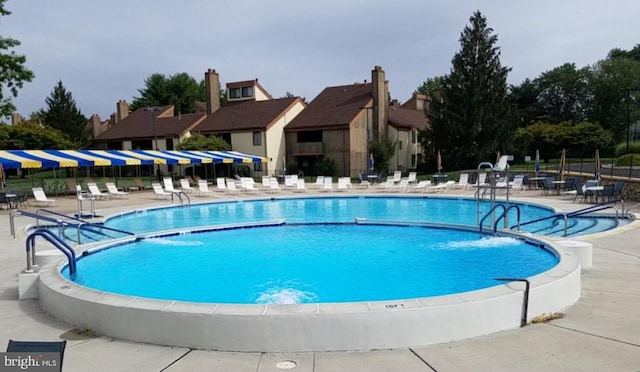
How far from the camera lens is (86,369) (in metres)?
4.16

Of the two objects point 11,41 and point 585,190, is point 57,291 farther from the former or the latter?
point 11,41

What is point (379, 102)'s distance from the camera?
3744 centimetres

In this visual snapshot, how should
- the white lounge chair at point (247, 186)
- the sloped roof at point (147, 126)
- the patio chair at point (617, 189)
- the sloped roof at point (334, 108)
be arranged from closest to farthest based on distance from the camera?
the patio chair at point (617, 189) < the white lounge chair at point (247, 186) < the sloped roof at point (334, 108) < the sloped roof at point (147, 126)

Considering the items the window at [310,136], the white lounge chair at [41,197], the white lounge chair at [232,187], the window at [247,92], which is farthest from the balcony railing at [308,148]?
the white lounge chair at [41,197]

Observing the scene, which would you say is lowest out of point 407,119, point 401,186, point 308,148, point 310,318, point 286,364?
point 286,364

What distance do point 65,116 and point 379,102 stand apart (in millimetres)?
40111

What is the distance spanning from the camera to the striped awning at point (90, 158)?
21.3 metres

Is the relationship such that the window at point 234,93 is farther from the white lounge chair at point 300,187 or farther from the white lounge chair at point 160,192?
the white lounge chair at point 160,192

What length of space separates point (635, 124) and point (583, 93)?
787 cm

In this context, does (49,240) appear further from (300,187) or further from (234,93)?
(234,93)

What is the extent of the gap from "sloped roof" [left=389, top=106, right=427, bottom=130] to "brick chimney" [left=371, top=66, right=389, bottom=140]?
156 centimetres

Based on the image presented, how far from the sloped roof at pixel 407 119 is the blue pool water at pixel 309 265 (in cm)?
2770

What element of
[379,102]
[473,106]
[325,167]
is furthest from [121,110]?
[473,106]

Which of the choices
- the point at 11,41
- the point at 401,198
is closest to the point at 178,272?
the point at 401,198
